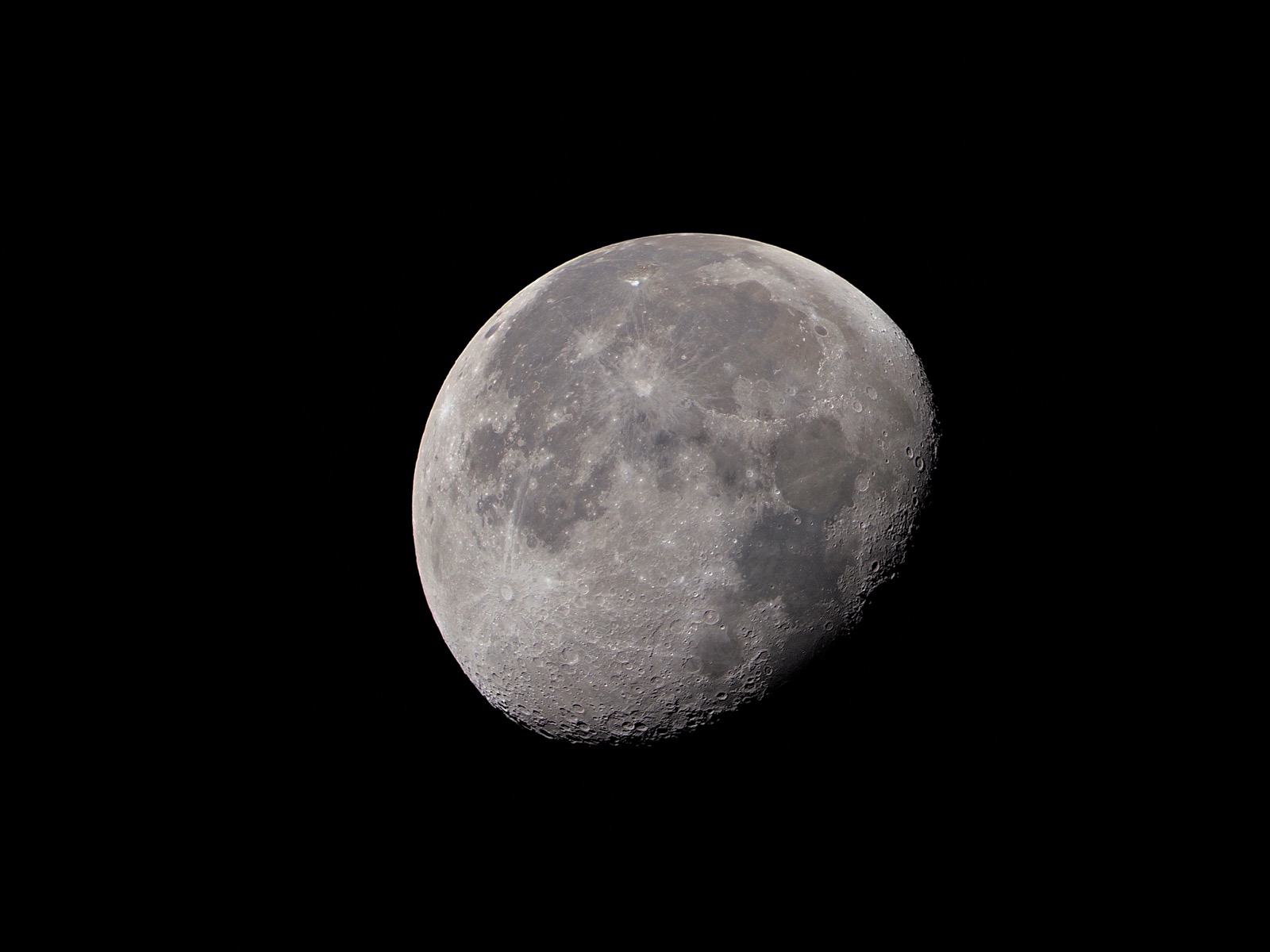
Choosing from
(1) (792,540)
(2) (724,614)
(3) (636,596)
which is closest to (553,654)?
(3) (636,596)

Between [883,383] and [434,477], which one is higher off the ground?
[883,383]

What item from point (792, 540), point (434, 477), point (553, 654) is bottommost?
point (553, 654)

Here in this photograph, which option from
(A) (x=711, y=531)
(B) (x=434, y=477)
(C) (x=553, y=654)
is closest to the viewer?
(A) (x=711, y=531)

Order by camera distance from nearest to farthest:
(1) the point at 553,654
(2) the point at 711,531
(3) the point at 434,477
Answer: (2) the point at 711,531 < (1) the point at 553,654 < (3) the point at 434,477

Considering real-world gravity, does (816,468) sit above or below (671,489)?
above

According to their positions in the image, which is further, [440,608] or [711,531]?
[440,608]

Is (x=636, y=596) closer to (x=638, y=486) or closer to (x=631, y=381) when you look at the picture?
(x=638, y=486)

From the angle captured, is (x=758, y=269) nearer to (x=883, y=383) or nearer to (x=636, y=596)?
(x=883, y=383)
